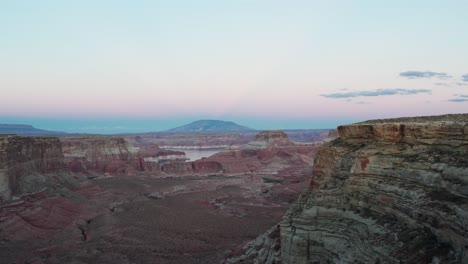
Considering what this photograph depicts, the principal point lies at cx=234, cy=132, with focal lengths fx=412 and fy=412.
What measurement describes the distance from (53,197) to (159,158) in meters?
66.1

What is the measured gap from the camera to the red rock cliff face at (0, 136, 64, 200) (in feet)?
123

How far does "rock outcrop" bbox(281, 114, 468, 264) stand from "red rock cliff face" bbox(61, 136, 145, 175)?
206ft

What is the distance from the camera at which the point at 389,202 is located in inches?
565

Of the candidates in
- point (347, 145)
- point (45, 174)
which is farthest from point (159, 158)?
point (347, 145)

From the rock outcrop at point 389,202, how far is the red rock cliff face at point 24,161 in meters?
30.0

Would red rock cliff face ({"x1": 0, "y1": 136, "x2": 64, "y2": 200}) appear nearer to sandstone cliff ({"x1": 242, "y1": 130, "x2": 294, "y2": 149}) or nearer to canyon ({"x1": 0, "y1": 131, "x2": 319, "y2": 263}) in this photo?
canyon ({"x1": 0, "y1": 131, "x2": 319, "y2": 263})

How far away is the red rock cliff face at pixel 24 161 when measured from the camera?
3744 cm

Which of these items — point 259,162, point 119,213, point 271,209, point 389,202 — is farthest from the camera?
point 259,162

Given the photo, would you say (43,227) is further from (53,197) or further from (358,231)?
(358,231)

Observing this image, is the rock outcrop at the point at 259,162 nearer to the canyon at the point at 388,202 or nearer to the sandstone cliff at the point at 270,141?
the sandstone cliff at the point at 270,141

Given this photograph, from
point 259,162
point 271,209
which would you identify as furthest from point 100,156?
point 271,209

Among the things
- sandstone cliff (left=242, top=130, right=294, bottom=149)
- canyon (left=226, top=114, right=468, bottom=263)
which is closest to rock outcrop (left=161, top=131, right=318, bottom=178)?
sandstone cliff (left=242, top=130, right=294, bottom=149)

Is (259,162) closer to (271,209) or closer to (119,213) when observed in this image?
(271,209)

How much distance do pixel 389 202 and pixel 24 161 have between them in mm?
39934
